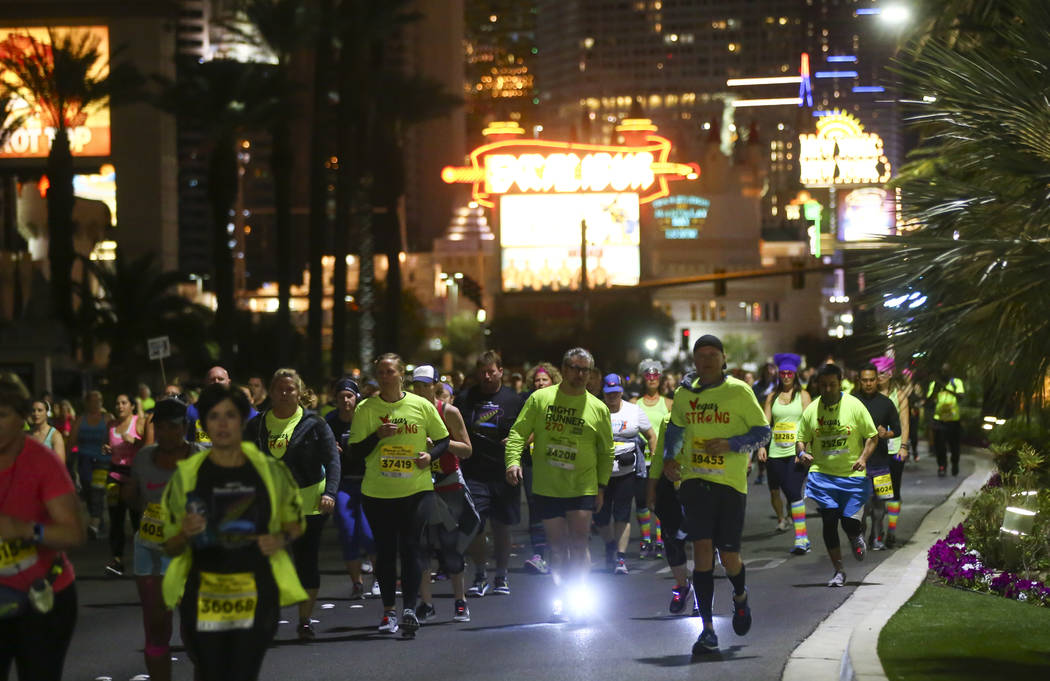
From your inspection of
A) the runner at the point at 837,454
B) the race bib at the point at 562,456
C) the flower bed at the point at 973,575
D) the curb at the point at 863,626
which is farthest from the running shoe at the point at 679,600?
the flower bed at the point at 973,575

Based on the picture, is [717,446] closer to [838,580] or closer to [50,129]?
[838,580]

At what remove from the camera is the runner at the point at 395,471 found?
35.1 feet

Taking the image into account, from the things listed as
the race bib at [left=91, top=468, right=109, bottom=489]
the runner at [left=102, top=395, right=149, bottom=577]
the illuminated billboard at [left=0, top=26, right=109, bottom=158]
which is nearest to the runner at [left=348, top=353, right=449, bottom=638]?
the runner at [left=102, top=395, right=149, bottom=577]

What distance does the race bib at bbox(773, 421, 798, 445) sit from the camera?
1638 cm

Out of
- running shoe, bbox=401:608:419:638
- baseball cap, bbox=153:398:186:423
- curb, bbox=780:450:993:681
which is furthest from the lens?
running shoe, bbox=401:608:419:638

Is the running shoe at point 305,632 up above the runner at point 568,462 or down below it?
below

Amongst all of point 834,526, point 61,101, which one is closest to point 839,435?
point 834,526

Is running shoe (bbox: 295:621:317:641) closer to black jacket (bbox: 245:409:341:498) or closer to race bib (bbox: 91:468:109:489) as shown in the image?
black jacket (bbox: 245:409:341:498)

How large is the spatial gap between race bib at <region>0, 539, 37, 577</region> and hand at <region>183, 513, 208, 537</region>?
1.88ft

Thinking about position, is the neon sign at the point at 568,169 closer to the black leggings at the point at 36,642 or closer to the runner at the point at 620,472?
the runner at the point at 620,472

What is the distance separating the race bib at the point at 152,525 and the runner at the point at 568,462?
3.35 metres

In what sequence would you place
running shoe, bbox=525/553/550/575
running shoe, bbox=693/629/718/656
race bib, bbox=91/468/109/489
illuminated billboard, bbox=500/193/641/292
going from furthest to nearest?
illuminated billboard, bbox=500/193/641/292, race bib, bbox=91/468/109/489, running shoe, bbox=525/553/550/575, running shoe, bbox=693/629/718/656

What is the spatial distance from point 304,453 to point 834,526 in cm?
481

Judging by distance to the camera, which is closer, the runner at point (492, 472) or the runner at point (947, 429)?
the runner at point (492, 472)
